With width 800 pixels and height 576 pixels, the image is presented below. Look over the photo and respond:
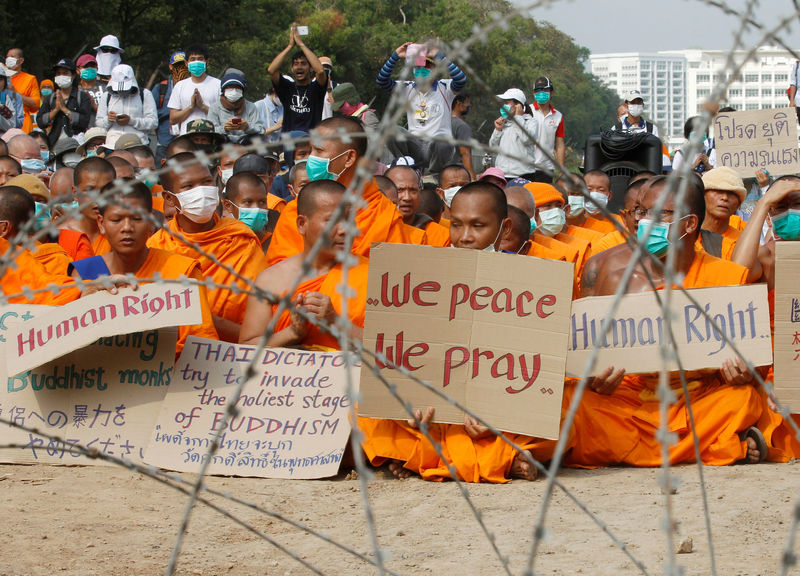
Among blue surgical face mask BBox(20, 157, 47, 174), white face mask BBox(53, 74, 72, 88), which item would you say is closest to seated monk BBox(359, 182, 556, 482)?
blue surgical face mask BBox(20, 157, 47, 174)

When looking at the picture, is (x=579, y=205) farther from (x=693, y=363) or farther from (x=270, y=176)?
(x=693, y=363)

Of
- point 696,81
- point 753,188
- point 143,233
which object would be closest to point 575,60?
point 696,81

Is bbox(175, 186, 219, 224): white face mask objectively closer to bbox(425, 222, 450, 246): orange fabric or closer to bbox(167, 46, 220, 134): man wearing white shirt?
bbox(425, 222, 450, 246): orange fabric

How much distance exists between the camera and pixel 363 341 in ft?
15.9

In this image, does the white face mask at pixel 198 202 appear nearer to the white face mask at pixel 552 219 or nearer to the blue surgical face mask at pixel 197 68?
the white face mask at pixel 552 219

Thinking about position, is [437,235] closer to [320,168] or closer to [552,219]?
[320,168]

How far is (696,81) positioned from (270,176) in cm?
12543

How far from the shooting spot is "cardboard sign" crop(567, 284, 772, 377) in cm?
514

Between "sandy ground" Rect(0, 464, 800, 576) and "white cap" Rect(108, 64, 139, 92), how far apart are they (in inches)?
298

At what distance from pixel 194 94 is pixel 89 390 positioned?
6.77 m

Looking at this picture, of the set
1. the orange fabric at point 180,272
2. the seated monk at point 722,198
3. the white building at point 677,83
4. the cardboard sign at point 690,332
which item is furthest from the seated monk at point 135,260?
the white building at point 677,83

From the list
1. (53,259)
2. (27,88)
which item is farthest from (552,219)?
(27,88)

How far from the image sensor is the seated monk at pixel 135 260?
5562 millimetres

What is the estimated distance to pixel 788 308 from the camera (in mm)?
5242
